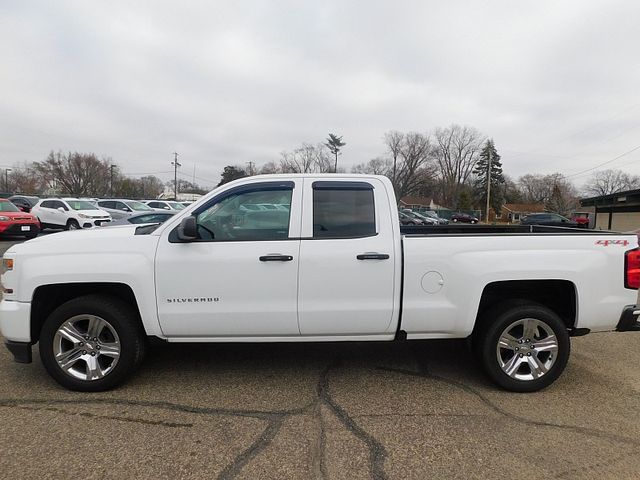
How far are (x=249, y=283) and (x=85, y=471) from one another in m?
1.61

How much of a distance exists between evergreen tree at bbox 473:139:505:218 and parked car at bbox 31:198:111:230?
257 feet

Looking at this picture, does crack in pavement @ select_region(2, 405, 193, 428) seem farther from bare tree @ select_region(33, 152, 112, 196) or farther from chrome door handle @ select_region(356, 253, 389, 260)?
bare tree @ select_region(33, 152, 112, 196)

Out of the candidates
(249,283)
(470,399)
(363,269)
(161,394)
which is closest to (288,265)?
(249,283)

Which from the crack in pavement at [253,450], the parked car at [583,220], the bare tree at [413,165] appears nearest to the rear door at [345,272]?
the crack in pavement at [253,450]

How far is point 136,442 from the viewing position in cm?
278

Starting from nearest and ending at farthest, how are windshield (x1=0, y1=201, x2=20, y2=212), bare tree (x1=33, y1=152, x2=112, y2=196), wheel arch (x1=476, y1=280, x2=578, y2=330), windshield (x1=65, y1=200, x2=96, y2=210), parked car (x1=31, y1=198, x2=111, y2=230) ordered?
wheel arch (x1=476, y1=280, x2=578, y2=330), windshield (x1=0, y1=201, x2=20, y2=212), parked car (x1=31, y1=198, x2=111, y2=230), windshield (x1=65, y1=200, x2=96, y2=210), bare tree (x1=33, y1=152, x2=112, y2=196)

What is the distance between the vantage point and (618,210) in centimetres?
3203

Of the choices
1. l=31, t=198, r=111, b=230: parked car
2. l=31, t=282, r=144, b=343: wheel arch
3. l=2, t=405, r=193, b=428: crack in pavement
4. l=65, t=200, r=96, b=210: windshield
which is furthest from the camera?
l=65, t=200, r=96, b=210: windshield

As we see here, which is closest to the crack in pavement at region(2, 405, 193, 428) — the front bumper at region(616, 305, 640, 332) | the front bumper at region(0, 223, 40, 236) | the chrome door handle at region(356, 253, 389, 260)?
the chrome door handle at region(356, 253, 389, 260)

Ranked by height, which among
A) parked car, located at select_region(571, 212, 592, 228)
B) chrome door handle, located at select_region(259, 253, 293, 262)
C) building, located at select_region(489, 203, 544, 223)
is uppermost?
building, located at select_region(489, 203, 544, 223)

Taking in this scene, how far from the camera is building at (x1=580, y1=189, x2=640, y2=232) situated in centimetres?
2920

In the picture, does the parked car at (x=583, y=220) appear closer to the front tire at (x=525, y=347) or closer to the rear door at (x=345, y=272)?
the front tire at (x=525, y=347)

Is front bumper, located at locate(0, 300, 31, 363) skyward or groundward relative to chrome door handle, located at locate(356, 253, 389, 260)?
groundward

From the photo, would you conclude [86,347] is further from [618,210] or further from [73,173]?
[73,173]
